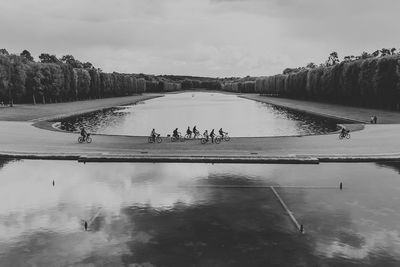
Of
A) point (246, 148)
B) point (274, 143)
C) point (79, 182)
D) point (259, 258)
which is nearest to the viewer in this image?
point (259, 258)

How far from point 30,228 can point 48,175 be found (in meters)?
9.22

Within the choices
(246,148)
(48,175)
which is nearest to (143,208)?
(48,175)

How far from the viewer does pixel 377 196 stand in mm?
20688

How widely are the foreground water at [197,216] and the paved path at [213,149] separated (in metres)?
1.74

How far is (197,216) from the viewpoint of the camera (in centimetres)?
1773

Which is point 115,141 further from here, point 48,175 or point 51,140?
point 48,175

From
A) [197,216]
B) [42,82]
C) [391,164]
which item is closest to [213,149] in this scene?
[391,164]

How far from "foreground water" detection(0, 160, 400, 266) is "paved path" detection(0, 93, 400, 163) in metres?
1.74

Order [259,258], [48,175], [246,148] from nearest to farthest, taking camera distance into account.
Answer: [259,258]
[48,175]
[246,148]

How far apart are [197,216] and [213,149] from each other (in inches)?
569

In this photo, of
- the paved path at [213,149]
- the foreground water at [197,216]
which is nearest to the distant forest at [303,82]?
the paved path at [213,149]

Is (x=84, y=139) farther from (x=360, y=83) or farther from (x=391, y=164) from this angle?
(x=360, y=83)

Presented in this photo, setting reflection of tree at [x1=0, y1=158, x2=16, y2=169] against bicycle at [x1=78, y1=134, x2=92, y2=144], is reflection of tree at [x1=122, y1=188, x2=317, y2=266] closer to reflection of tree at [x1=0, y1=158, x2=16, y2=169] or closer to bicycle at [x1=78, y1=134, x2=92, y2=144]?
reflection of tree at [x1=0, y1=158, x2=16, y2=169]

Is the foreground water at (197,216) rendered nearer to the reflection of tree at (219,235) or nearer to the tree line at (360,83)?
the reflection of tree at (219,235)
